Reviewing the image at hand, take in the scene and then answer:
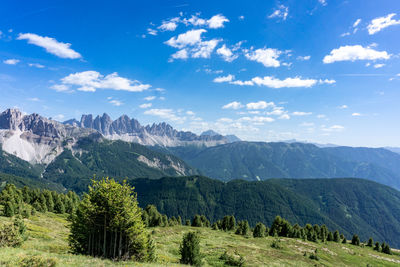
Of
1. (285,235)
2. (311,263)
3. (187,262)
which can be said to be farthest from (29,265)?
(285,235)

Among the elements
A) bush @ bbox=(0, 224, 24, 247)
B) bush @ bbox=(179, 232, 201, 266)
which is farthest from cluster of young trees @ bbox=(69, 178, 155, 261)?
bush @ bbox=(179, 232, 201, 266)

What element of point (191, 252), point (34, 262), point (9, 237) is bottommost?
point (191, 252)

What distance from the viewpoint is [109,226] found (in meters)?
26.8

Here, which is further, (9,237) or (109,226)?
(109,226)

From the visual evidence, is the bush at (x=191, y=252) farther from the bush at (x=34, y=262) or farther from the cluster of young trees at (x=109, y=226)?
the bush at (x=34, y=262)

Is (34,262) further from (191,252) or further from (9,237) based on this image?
(191,252)

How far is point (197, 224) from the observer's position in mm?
102875

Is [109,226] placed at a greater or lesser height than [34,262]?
lesser

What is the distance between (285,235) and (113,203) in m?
84.4

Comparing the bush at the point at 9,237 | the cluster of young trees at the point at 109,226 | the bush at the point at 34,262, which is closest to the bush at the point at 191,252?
the cluster of young trees at the point at 109,226

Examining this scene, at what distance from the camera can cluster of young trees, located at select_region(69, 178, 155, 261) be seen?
87.9 feet

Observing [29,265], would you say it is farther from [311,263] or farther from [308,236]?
[308,236]

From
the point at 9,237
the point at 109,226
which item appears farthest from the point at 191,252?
the point at 9,237

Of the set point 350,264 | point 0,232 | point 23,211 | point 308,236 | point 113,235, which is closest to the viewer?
point 0,232
